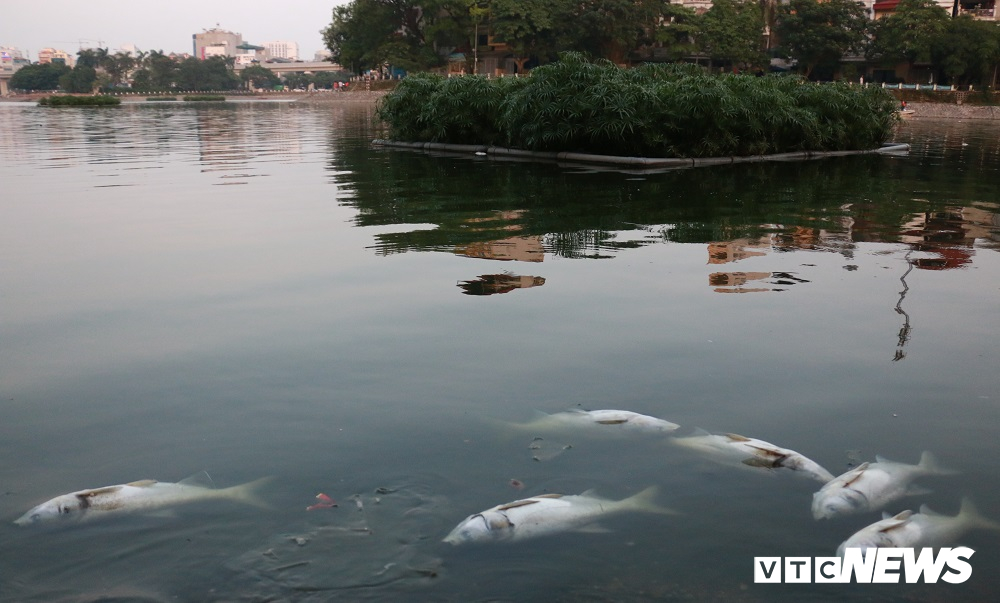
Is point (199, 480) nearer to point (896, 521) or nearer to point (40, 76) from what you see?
point (896, 521)

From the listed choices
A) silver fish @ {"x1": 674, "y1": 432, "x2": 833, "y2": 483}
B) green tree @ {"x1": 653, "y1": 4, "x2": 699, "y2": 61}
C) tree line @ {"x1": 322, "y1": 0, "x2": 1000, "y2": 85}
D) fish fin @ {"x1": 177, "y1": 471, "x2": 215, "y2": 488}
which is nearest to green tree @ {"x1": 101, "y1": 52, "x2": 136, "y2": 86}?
tree line @ {"x1": 322, "y1": 0, "x2": 1000, "y2": 85}

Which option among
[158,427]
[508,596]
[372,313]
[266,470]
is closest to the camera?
[508,596]

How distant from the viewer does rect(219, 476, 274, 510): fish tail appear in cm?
354

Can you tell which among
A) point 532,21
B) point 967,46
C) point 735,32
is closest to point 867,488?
point 967,46

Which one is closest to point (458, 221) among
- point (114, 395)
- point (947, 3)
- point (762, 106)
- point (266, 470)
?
point (114, 395)

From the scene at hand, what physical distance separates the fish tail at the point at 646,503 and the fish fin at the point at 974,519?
115 cm

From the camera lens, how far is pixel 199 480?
3729 millimetres

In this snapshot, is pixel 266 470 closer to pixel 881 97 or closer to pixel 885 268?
pixel 885 268

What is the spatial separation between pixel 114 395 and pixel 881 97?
18803mm

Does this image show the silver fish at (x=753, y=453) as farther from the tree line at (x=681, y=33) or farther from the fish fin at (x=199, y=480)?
the tree line at (x=681, y=33)

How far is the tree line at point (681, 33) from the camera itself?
176ft

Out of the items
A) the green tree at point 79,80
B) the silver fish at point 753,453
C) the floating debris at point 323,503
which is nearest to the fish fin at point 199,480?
the floating debris at point 323,503

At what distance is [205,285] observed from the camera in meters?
7.23

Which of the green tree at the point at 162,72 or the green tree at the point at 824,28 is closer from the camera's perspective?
the green tree at the point at 824,28
